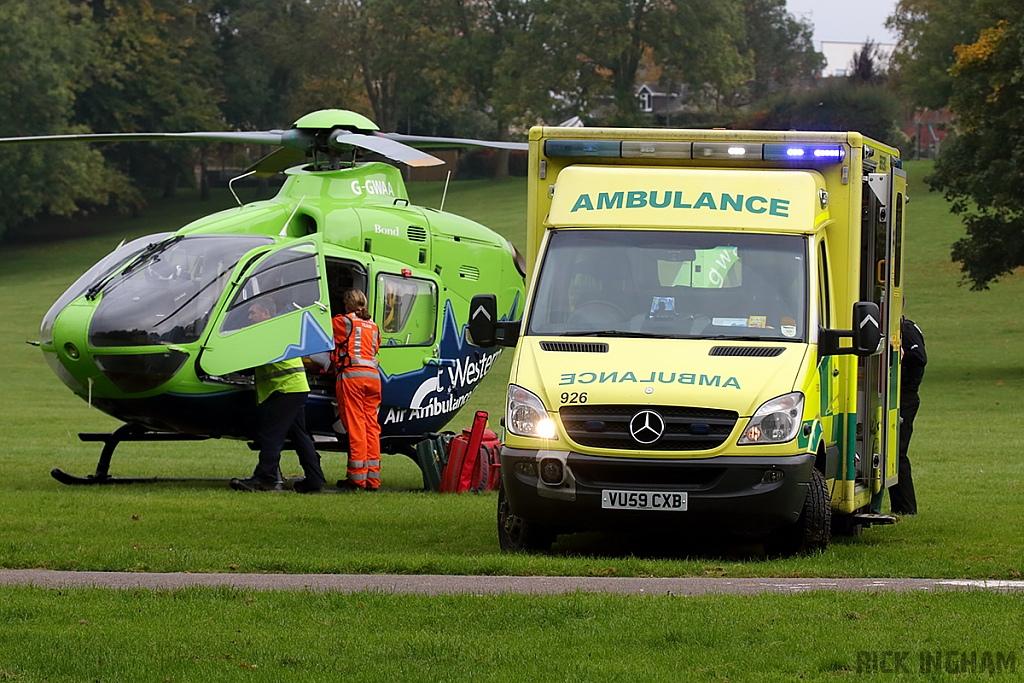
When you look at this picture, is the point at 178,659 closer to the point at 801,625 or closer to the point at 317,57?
the point at 801,625

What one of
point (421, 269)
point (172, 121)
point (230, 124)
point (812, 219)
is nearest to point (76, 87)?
point (172, 121)

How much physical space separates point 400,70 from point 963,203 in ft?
173

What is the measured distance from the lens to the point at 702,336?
9875 mm

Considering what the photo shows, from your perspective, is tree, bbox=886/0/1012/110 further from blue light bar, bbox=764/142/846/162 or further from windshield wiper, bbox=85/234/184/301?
blue light bar, bbox=764/142/846/162

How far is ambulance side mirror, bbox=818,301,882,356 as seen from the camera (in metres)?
9.58

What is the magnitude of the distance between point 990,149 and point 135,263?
22.7 meters

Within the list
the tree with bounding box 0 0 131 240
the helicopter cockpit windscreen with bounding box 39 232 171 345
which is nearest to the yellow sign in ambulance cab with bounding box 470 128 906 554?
the helicopter cockpit windscreen with bounding box 39 232 171 345

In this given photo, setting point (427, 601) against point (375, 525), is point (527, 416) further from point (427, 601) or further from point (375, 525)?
point (375, 525)

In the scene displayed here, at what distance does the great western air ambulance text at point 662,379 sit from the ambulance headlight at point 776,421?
23 centimetres

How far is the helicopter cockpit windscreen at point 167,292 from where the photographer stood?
13.7 m

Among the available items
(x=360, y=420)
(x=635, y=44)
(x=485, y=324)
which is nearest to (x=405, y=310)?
(x=360, y=420)

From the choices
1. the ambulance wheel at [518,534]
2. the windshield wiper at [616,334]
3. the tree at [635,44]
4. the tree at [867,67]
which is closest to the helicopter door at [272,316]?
the ambulance wheel at [518,534]

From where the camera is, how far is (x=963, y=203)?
33.9 metres

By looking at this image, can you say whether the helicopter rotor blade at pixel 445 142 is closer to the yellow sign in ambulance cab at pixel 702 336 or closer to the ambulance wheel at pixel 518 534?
the yellow sign in ambulance cab at pixel 702 336
